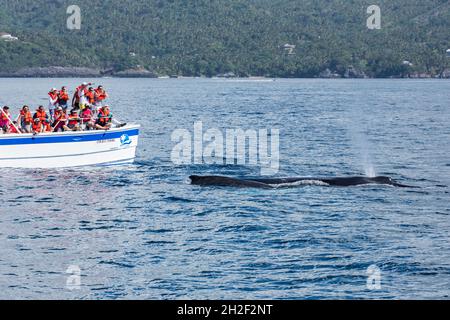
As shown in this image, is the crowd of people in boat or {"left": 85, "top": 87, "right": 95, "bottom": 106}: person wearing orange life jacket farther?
{"left": 85, "top": 87, "right": 95, "bottom": 106}: person wearing orange life jacket

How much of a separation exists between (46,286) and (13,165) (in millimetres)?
21090

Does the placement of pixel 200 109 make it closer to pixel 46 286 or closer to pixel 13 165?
pixel 13 165

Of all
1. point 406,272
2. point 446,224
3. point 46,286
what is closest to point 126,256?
point 46,286

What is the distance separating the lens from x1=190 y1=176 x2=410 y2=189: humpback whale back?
40781 millimetres

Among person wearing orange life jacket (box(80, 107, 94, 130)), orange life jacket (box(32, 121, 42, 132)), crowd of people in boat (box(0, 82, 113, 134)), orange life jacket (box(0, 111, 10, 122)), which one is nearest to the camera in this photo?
orange life jacket (box(0, 111, 10, 122))

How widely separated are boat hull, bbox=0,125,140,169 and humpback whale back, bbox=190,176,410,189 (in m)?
6.55

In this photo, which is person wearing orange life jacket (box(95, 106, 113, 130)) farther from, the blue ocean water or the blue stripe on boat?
the blue ocean water

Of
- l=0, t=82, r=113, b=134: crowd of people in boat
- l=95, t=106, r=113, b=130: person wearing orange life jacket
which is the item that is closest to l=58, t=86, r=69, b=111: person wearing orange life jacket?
l=0, t=82, r=113, b=134: crowd of people in boat

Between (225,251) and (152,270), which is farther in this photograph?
(225,251)

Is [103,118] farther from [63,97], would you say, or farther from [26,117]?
[26,117]

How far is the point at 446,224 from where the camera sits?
32719 mm

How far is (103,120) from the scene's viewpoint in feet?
150

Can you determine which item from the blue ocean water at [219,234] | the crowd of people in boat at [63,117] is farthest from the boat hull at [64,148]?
the blue ocean water at [219,234]
